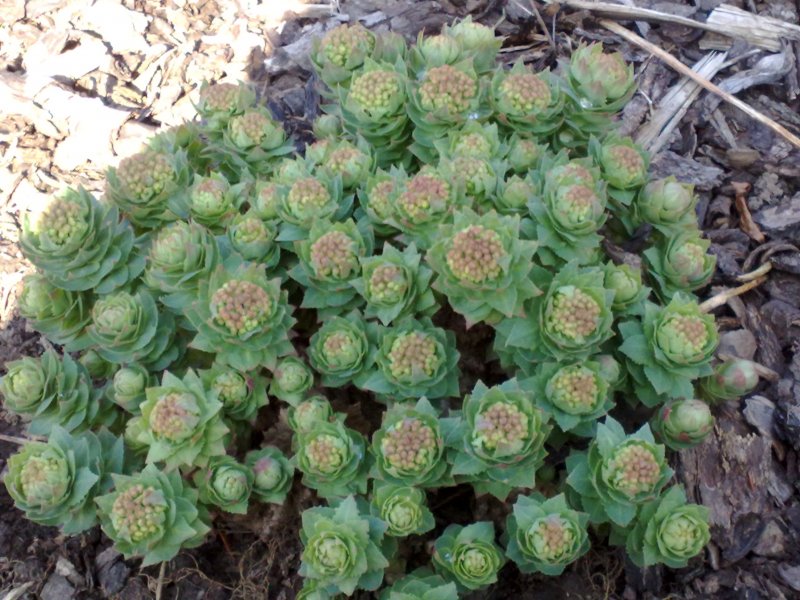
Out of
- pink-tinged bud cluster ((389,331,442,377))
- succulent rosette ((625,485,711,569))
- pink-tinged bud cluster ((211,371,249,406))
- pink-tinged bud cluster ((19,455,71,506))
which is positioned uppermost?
pink-tinged bud cluster ((389,331,442,377))

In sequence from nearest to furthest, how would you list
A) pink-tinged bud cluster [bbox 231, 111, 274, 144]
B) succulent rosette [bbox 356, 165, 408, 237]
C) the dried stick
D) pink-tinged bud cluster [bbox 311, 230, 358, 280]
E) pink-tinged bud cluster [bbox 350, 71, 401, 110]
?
pink-tinged bud cluster [bbox 311, 230, 358, 280]
succulent rosette [bbox 356, 165, 408, 237]
pink-tinged bud cluster [bbox 350, 71, 401, 110]
pink-tinged bud cluster [bbox 231, 111, 274, 144]
the dried stick

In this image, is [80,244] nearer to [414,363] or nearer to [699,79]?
[414,363]

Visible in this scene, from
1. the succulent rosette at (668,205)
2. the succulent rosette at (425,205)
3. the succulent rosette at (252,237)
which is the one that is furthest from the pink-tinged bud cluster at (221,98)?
the succulent rosette at (668,205)

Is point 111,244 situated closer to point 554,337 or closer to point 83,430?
point 83,430

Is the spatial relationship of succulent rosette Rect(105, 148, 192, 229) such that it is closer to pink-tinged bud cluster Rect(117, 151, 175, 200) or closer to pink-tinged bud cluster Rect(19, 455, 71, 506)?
pink-tinged bud cluster Rect(117, 151, 175, 200)

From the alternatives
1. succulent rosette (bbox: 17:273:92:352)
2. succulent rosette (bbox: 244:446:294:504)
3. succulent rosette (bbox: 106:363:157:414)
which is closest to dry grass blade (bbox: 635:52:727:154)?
succulent rosette (bbox: 244:446:294:504)

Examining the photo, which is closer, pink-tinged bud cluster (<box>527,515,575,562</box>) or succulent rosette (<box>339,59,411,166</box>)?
pink-tinged bud cluster (<box>527,515,575,562</box>)

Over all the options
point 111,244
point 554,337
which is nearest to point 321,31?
point 111,244
